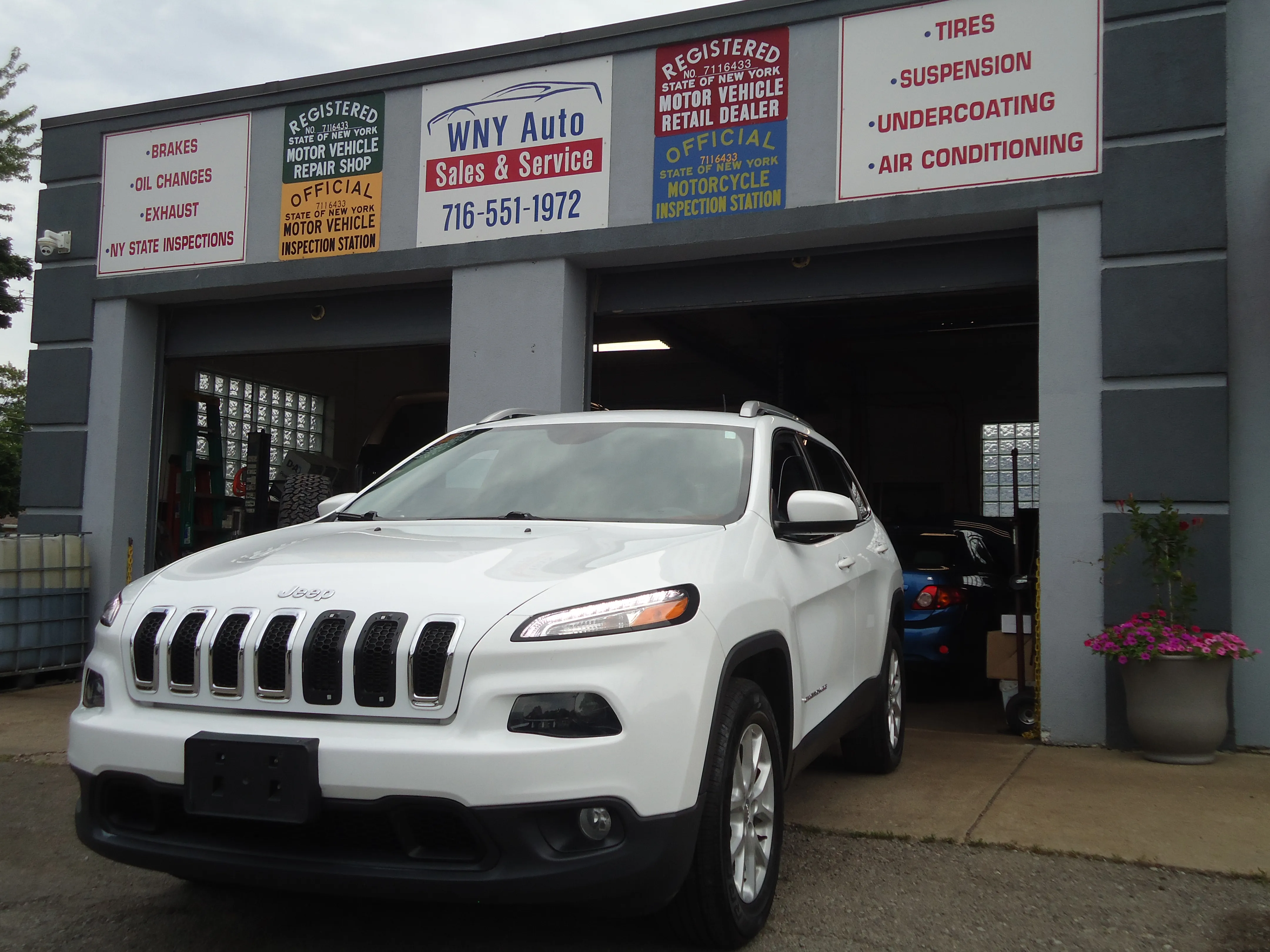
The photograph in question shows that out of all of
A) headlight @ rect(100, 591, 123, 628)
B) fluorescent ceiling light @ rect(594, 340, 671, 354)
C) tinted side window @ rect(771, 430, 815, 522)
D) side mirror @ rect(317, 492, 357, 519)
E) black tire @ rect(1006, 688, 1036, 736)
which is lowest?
black tire @ rect(1006, 688, 1036, 736)

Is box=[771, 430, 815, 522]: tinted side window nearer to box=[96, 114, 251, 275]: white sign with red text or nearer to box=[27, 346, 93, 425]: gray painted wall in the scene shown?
box=[96, 114, 251, 275]: white sign with red text

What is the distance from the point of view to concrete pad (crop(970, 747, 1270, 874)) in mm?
4523

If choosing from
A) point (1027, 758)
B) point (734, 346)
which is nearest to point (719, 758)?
point (1027, 758)

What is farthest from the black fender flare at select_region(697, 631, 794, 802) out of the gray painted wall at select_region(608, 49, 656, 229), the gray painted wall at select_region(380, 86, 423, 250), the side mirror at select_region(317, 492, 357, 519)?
the gray painted wall at select_region(380, 86, 423, 250)

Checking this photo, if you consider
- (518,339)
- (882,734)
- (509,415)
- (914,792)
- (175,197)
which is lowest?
(914,792)

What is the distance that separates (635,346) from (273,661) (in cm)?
1194

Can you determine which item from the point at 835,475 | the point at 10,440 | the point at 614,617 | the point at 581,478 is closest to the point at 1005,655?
the point at 835,475

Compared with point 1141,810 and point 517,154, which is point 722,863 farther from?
point 517,154

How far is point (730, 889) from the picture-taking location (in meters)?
3.19

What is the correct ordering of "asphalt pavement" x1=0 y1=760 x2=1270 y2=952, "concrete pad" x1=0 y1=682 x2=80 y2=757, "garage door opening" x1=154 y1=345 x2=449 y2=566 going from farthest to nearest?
1. "garage door opening" x1=154 y1=345 x2=449 y2=566
2. "concrete pad" x1=0 y1=682 x2=80 y2=757
3. "asphalt pavement" x1=0 y1=760 x2=1270 y2=952

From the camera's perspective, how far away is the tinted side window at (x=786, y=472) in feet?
14.0

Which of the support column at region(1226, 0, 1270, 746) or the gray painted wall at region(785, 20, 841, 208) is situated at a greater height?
the gray painted wall at region(785, 20, 841, 208)

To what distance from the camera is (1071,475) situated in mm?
6992

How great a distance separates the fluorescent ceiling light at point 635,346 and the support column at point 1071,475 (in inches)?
222
